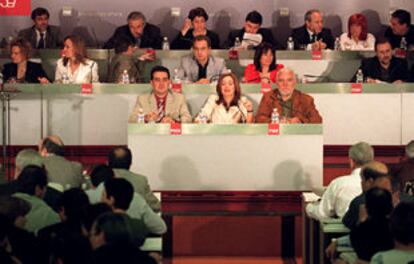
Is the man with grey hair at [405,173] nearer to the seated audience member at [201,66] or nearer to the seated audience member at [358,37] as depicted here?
the seated audience member at [201,66]

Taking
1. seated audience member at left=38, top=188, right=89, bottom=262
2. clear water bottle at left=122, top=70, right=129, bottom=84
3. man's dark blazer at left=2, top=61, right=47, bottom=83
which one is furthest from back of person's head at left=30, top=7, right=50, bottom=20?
seated audience member at left=38, top=188, right=89, bottom=262

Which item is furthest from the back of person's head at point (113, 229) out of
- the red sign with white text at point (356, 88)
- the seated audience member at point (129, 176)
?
the red sign with white text at point (356, 88)

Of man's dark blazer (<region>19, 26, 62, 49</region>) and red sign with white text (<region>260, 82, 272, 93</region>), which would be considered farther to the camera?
man's dark blazer (<region>19, 26, 62, 49</region>)

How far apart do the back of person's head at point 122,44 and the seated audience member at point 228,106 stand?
5.85 feet

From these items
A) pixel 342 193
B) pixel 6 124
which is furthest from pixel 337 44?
pixel 342 193

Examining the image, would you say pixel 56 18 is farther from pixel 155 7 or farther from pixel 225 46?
pixel 225 46

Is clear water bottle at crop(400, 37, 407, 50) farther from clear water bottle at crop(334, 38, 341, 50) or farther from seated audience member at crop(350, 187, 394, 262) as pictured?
seated audience member at crop(350, 187, 394, 262)

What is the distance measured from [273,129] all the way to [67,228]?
3.47 meters

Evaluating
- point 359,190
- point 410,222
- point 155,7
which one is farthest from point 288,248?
point 155,7

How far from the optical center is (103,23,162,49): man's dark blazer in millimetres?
13484

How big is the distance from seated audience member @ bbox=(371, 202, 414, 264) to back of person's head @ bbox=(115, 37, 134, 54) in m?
6.19

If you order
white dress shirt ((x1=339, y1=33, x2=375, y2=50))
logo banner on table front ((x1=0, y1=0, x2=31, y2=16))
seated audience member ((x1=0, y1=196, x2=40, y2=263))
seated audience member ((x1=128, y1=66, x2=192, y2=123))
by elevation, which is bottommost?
seated audience member ((x1=0, y1=196, x2=40, y2=263))

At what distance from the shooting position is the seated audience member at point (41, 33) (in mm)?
13852

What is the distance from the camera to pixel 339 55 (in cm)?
1252
